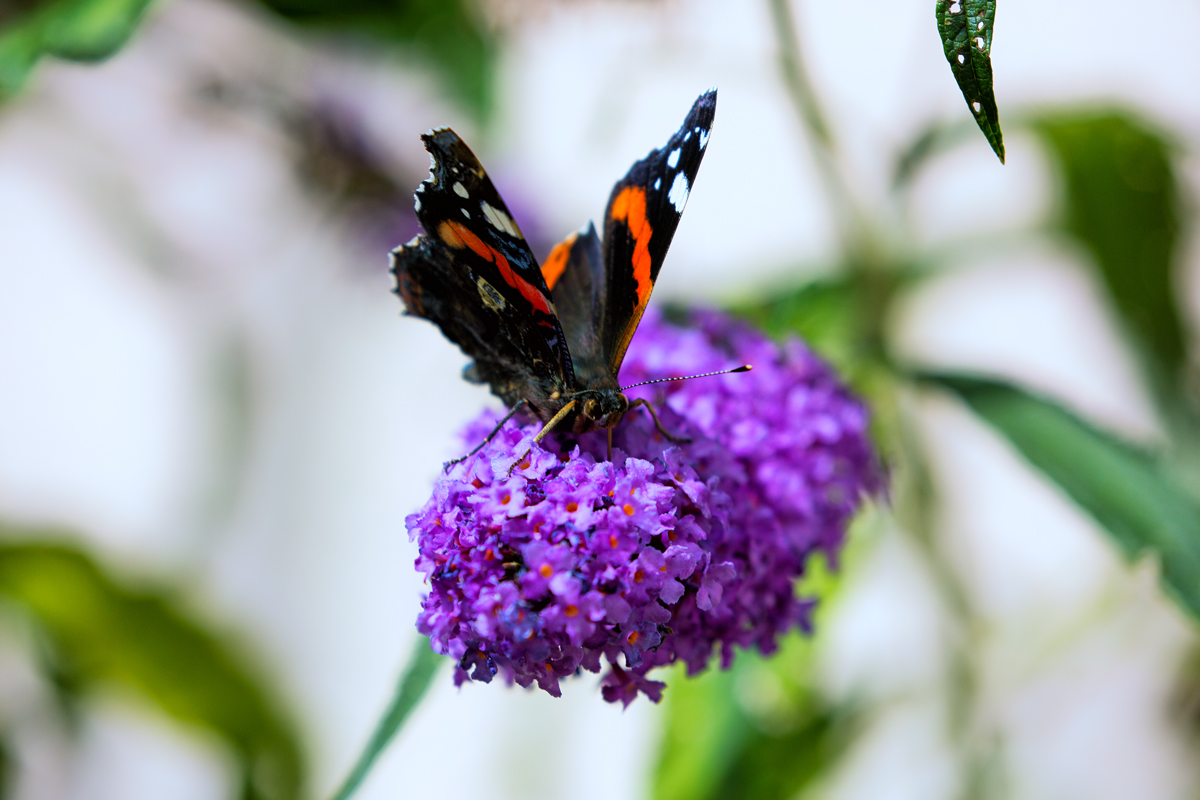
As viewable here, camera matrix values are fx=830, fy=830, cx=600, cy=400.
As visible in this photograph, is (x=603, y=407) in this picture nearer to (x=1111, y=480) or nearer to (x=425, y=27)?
(x=1111, y=480)

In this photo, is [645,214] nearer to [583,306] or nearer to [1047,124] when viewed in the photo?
[583,306]

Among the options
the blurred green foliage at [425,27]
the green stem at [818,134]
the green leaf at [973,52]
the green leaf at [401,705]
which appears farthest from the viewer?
the blurred green foliage at [425,27]

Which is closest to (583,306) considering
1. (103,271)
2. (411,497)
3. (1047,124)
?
(1047,124)

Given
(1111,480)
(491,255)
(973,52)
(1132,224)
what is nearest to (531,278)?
(491,255)

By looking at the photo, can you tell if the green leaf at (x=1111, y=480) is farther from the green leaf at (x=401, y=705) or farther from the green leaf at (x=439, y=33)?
the green leaf at (x=439, y=33)

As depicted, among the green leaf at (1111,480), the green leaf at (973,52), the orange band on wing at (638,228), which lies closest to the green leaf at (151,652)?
the orange band on wing at (638,228)

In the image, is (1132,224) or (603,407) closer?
(603,407)
